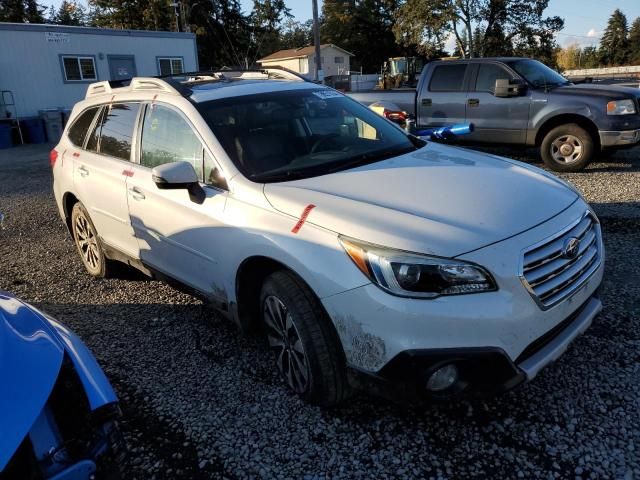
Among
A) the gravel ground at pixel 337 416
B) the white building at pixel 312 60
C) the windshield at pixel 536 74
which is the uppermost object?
the white building at pixel 312 60

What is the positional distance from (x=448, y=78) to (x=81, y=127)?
655 centimetres

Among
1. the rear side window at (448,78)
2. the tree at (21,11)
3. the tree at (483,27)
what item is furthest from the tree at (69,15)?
the rear side window at (448,78)

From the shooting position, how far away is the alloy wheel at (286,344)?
2734 mm

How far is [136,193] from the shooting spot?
3777 millimetres

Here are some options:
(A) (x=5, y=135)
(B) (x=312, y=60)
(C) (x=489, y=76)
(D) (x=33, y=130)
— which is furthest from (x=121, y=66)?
(B) (x=312, y=60)

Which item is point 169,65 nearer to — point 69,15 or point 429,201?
point 429,201

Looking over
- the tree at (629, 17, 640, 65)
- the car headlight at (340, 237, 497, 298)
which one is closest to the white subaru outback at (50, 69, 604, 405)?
the car headlight at (340, 237, 497, 298)

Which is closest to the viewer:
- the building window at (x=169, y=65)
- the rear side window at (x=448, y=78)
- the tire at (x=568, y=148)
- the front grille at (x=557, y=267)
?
the front grille at (x=557, y=267)

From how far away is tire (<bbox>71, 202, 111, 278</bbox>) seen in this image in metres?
4.72

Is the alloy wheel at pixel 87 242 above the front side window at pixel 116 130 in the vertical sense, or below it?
below

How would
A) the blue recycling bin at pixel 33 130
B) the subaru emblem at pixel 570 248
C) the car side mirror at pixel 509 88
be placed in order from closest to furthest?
the subaru emblem at pixel 570 248 → the car side mirror at pixel 509 88 → the blue recycling bin at pixel 33 130

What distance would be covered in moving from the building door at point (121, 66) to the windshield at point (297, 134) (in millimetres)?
19149

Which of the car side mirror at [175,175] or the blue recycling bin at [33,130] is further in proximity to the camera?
the blue recycling bin at [33,130]

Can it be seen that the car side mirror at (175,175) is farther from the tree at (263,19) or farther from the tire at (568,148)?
the tree at (263,19)
